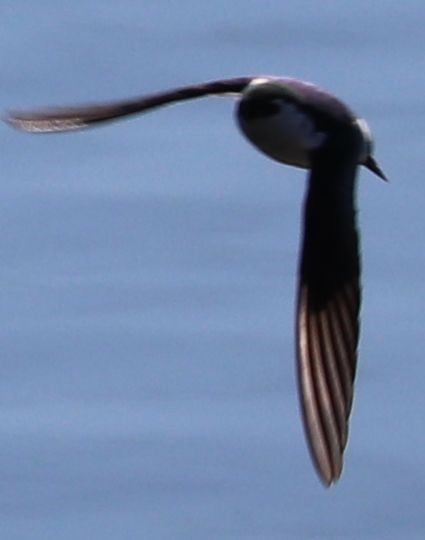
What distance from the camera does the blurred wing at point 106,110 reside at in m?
2.21

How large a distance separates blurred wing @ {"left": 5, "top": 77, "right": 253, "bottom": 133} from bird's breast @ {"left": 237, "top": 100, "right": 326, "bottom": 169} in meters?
0.10

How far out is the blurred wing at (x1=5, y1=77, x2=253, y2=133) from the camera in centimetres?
221

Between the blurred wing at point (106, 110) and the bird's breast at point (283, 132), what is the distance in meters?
0.10

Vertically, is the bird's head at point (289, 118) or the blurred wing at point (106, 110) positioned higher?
the blurred wing at point (106, 110)

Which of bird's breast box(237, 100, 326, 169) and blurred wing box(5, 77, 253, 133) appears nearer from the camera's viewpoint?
bird's breast box(237, 100, 326, 169)

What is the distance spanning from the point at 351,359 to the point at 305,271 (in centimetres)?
9

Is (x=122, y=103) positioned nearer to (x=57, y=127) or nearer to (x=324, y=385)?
(x=57, y=127)

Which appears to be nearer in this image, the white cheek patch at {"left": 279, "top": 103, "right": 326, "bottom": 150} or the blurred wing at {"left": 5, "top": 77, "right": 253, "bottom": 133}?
the white cheek patch at {"left": 279, "top": 103, "right": 326, "bottom": 150}

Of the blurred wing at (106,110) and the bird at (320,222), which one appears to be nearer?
the bird at (320,222)

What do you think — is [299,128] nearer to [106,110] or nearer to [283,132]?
[283,132]

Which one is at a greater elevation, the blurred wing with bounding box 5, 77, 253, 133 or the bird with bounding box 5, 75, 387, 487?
the blurred wing with bounding box 5, 77, 253, 133

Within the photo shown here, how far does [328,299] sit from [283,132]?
0.14 meters

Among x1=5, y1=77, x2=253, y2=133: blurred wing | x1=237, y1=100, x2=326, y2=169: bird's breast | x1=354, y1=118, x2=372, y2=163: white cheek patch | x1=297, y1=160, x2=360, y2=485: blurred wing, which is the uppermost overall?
x1=5, y1=77, x2=253, y2=133: blurred wing

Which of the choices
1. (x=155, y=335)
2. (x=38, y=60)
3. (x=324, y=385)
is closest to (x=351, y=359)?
(x=324, y=385)
